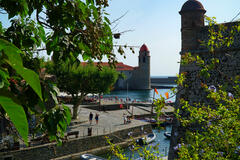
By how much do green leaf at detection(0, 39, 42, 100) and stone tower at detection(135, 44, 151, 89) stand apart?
3222 inches

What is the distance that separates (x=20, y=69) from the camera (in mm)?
693

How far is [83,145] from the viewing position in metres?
17.6

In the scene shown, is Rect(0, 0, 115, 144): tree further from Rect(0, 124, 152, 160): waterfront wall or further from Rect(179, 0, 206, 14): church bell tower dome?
Rect(0, 124, 152, 160): waterfront wall

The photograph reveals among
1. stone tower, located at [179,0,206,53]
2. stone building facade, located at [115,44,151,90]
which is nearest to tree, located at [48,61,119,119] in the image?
stone tower, located at [179,0,206,53]

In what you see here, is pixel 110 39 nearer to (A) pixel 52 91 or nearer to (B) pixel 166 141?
(A) pixel 52 91

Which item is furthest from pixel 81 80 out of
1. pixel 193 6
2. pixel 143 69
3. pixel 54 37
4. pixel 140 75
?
pixel 140 75

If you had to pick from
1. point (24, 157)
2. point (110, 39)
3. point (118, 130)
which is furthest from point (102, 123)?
point (110, 39)

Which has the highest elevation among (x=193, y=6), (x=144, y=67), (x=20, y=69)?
(x=144, y=67)

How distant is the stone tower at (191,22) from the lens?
32.5ft

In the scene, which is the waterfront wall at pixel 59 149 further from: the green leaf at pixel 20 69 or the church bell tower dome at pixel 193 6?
the green leaf at pixel 20 69

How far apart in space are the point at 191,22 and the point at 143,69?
79339 millimetres

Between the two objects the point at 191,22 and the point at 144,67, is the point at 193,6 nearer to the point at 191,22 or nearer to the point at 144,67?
the point at 191,22

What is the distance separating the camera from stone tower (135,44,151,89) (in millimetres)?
83988

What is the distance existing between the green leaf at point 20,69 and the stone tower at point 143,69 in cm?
8185
